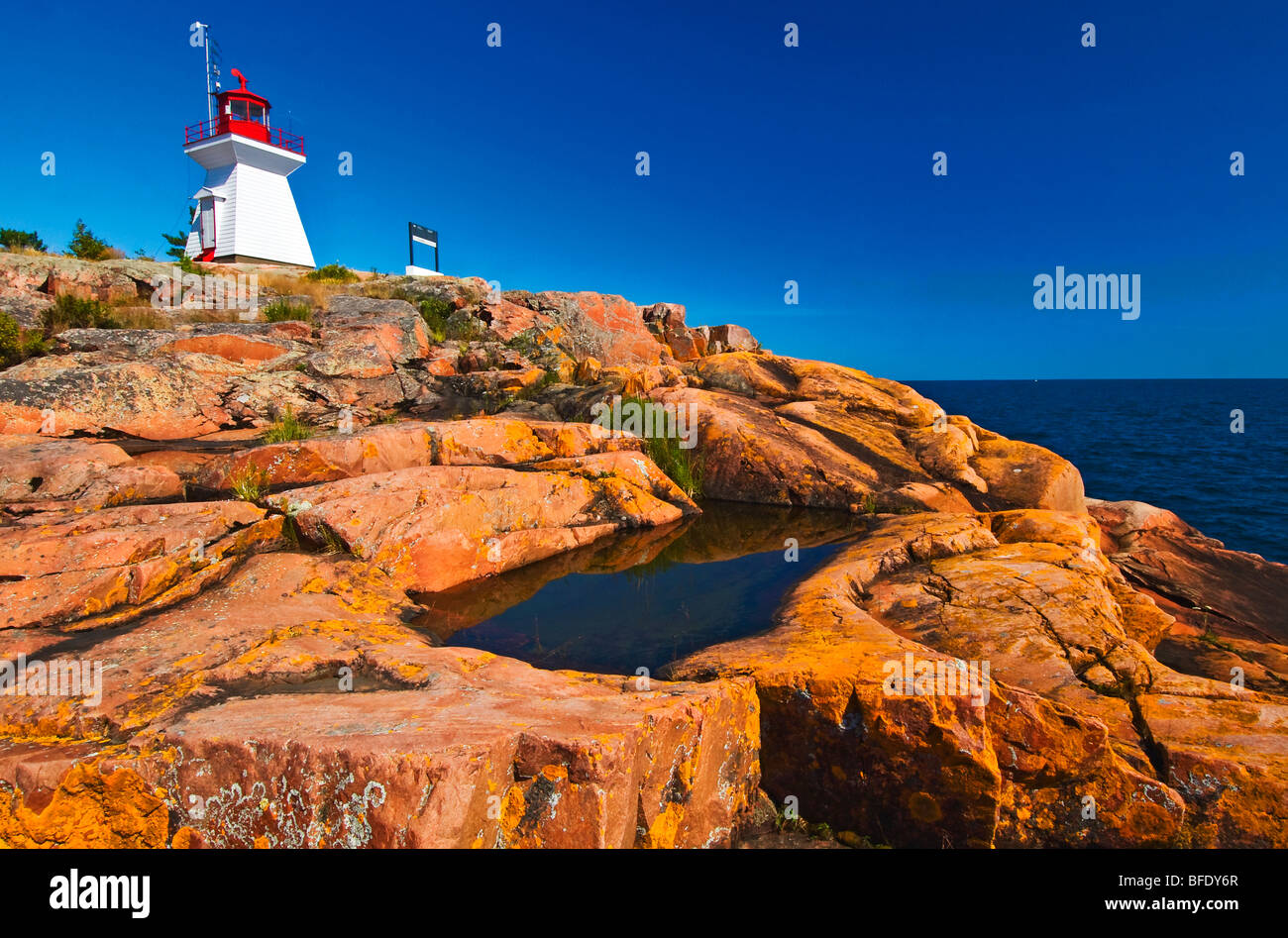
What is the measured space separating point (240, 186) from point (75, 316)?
2433 centimetres

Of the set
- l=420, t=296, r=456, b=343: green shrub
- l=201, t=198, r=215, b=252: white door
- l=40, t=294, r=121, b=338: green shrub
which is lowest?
l=40, t=294, r=121, b=338: green shrub

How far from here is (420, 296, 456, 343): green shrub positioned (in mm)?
22188

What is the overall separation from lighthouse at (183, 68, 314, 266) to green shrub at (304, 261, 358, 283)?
7.43m

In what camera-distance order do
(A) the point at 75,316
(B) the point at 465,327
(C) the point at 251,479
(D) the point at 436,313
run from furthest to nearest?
(D) the point at 436,313 < (B) the point at 465,327 < (A) the point at 75,316 < (C) the point at 251,479

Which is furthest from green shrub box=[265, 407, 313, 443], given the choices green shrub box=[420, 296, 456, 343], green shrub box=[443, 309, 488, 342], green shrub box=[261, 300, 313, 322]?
green shrub box=[420, 296, 456, 343]

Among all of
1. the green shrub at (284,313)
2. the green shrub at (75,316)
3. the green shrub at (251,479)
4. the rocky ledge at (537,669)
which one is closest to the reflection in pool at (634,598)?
the rocky ledge at (537,669)

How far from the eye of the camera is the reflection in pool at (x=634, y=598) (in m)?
6.35

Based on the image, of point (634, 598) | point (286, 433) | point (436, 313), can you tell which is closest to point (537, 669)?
point (634, 598)

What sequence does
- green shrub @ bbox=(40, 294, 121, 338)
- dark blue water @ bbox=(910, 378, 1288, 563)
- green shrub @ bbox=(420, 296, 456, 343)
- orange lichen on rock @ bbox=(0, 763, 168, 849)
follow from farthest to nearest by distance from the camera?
1. green shrub @ bbox=(420, 296, 456, 343)
2. dark blue water @ bbox=(910, 378, 1288, 563)
3. green shrub @ bbox=(40, 294, 121, 338)
4. orange lichen on rock @ bbox=(0, 763, 168, 849)

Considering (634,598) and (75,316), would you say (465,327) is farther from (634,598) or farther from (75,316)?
(634,598)

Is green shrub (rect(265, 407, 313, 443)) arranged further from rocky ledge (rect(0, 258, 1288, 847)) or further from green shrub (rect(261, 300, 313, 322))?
green shrub (rect(261, 300, 313, 322))

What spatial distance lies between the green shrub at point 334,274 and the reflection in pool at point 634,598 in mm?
26296

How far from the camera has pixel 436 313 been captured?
22844 millimetres
